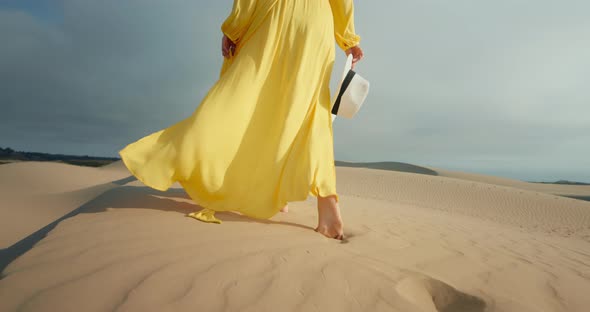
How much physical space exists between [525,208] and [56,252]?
1136cm

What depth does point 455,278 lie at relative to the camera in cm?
187

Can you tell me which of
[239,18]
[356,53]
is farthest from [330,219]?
[239,18]

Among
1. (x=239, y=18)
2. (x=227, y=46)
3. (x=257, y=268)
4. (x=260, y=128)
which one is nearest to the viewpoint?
(x=257, y=268)

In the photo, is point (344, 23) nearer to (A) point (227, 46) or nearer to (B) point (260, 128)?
(A) point (227, 46)

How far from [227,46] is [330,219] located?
185 cm

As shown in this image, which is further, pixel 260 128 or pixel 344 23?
pixel 344 23

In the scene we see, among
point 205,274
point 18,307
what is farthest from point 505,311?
point 18,307

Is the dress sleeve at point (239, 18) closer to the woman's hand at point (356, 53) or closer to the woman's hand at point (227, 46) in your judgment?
the woman's hand at point (227, 46)

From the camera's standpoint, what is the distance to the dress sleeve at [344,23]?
3.13 metres

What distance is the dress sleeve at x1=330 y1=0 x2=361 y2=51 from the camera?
3.13 metres

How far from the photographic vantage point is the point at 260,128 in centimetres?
265

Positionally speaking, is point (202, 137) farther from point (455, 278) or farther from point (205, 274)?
point (455, 278)

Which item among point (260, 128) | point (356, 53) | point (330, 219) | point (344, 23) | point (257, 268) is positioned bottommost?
point (257, 268)

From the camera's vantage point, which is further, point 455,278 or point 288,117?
point 288,117
